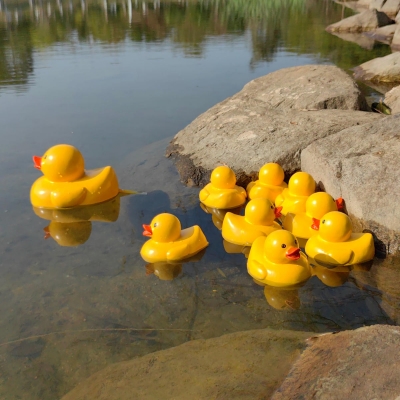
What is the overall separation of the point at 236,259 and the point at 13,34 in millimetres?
14897

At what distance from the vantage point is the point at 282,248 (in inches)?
134

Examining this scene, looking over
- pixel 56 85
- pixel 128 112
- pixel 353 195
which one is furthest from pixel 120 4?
pixel 353 195

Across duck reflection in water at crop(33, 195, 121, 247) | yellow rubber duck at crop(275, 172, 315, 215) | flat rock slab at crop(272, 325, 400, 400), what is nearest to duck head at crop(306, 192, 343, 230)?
yellow rubber duck at crop(275, 172, 315, 215)

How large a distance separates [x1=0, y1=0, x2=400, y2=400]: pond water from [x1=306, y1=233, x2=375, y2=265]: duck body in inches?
4.3

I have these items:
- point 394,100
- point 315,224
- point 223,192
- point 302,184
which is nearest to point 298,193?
point 302,184

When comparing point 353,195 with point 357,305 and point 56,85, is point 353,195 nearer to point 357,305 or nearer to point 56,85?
point 357,305

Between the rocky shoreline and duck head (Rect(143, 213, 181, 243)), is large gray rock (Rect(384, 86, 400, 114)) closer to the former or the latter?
the rocky shoreline

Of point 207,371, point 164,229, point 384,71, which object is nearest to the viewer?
point 207,371

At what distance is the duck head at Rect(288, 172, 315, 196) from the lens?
14.0 ft

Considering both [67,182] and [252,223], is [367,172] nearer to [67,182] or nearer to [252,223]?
[252,223]

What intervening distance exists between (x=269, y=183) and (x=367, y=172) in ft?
3.02

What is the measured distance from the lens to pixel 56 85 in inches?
377

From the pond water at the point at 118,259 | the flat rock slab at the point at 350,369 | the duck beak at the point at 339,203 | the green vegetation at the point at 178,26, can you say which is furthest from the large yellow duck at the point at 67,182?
the green vegetation at the point at 178,26

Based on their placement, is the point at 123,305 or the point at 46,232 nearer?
the point at 123,305
